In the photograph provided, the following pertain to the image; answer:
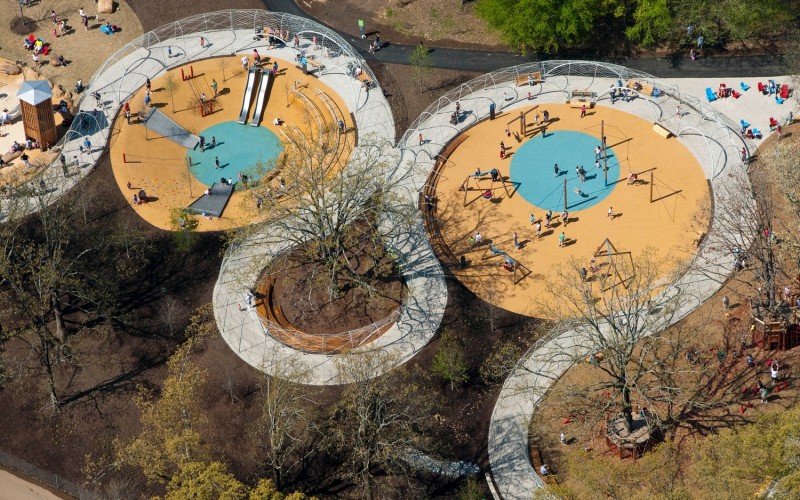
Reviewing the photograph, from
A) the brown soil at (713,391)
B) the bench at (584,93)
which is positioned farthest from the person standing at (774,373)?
the bench at (584,93)

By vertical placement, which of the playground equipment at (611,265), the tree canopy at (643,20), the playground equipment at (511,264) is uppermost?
the tree canopy at (643,20)

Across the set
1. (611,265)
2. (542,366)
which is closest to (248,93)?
(611,265)

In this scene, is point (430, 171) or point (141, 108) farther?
point (141, 108)

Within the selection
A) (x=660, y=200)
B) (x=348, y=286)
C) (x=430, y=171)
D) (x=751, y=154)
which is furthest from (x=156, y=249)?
(x=751, y=154)

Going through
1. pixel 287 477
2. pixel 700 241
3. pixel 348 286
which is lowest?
pixel 287 477

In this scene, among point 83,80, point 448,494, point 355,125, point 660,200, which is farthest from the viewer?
point 83,80

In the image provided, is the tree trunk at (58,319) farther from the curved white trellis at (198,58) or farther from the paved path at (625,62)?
the paved path at (625,62)

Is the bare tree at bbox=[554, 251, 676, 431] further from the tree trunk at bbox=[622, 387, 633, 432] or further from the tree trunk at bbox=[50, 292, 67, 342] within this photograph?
the tree trunk at bbox=[50, 292, 67, 342]

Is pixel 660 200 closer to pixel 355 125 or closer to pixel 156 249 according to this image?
pixel 355 125
